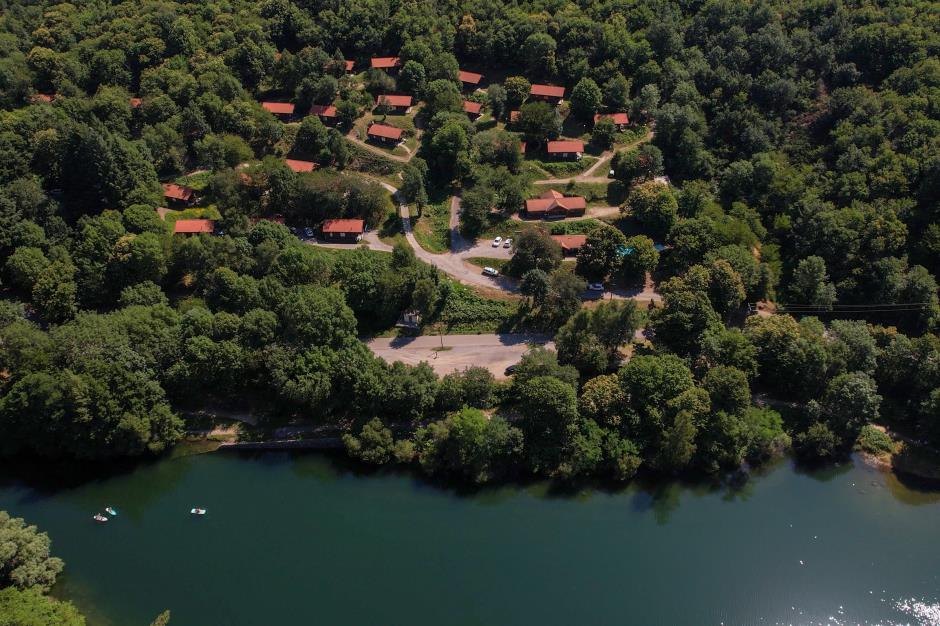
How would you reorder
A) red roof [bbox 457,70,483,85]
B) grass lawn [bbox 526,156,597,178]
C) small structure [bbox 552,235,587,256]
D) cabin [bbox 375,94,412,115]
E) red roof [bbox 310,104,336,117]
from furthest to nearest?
red roof [bbox 457,70,483,85], cabin [bbox 375,94,412,115], red roof [bbox 310,104,336,117], grass lawn [bbox 526,156,597,178], small structure [bbox 552,235,587,256]

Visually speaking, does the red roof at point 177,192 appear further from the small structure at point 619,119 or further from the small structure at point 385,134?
the small structure at point 619,119

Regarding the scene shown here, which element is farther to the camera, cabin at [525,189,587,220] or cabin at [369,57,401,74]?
cabin at [369,57,401,74]

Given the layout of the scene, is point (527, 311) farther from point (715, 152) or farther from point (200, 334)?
point (715, 152)

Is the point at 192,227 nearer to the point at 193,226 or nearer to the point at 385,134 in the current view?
the point at 193,226

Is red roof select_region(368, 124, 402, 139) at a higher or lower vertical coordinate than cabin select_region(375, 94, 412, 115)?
lower

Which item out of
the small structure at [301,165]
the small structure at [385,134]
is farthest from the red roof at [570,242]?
the small structure at [301,165]

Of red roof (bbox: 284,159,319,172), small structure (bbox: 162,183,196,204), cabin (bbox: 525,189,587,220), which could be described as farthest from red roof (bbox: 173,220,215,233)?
cabin (bbox: 525,189,587,220)

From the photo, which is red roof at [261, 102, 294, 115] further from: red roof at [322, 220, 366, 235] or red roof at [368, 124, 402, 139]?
red roof at [322, 220, 366, 235]
